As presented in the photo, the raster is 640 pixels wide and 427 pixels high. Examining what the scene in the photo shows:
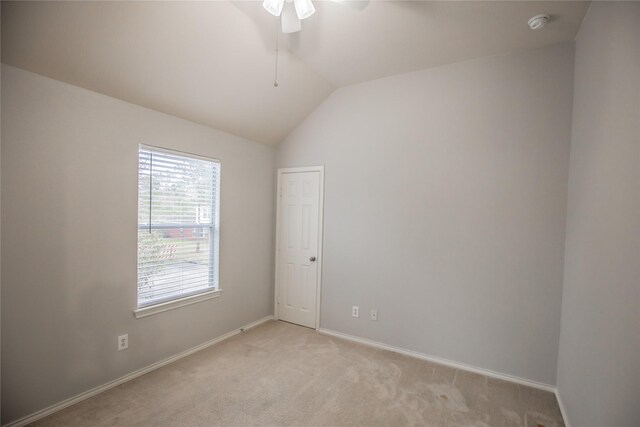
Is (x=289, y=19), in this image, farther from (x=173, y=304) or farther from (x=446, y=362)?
(x=446, y=362)

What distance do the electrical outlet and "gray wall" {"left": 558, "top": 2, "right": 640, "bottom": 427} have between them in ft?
11.0

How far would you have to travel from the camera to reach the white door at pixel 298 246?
12.6 feet

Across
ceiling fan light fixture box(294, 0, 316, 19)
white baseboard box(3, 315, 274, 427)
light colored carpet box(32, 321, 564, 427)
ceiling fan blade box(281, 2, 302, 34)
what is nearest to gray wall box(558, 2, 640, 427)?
light colored carpet box(32, 321, 564, 427)

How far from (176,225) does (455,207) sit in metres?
2.90

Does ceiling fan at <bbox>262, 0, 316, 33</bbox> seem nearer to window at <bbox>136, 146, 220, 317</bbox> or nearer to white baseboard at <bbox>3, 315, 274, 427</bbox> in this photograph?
window at <bbox>136, 146, 220, 317</bbox>

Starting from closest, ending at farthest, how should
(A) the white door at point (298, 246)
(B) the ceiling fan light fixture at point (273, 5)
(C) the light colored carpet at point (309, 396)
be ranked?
(B) the ceiling fan light fixture at point (273, 5), (C) the light colored carpet at point (309, 396), (A) the white door at point (298, 246)

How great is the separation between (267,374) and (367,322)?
1.31m

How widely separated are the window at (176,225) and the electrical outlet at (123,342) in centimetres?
27

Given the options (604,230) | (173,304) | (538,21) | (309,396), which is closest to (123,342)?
(173,304)

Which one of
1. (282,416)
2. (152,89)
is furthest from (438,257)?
(152,89)

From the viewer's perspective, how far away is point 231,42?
8.18 ft

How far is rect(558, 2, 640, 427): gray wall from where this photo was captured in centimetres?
134

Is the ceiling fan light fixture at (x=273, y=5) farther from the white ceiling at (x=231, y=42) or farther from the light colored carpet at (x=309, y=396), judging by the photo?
the light colored carpet at (x=309, y=396)

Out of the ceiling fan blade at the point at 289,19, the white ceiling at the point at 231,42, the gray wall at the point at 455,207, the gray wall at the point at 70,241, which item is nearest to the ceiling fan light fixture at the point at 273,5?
the ceiling fan blade at the point at 289,19
